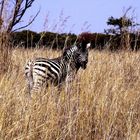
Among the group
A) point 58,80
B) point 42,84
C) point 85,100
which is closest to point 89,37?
point 58,80

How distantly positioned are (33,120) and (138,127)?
0.82m

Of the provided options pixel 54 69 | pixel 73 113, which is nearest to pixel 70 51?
pixel 54 69

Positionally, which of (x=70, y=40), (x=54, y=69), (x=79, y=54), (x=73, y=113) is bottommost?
(x=73, y=113)

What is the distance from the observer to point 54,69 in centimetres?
578

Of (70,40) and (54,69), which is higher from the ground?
(70,40)

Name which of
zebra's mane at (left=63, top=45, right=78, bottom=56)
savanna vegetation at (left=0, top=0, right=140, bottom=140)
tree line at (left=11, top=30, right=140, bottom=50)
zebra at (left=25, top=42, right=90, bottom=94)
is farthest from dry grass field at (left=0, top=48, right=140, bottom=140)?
tree line at (left=11, top=30, right=140, bottom=50)

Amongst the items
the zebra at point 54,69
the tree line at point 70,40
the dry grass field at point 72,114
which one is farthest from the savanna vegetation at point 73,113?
the tree line at point 70,40

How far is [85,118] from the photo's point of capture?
3.68 m

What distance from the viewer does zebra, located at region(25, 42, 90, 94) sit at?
5324mm

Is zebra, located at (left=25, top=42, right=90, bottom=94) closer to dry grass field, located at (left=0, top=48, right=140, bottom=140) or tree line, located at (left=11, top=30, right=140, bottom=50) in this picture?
tree line, located at (left=11, top=30, right=140, bottom=50)

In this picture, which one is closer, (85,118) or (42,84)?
(85,118)

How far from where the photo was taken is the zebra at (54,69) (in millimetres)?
5324

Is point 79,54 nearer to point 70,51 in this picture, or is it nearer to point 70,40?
point 70,51

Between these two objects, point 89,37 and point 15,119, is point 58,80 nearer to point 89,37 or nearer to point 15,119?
point 89,37
